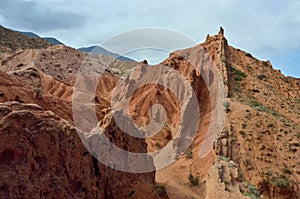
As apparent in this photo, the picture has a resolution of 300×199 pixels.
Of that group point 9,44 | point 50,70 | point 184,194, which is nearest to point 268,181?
point 184,194

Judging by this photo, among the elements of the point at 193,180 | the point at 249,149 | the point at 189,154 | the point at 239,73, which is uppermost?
the point at 239,73

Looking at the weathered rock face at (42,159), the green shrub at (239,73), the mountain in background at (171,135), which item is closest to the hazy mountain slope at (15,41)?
the mountain in background at (171,135)

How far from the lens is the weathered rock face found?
31.9 ft

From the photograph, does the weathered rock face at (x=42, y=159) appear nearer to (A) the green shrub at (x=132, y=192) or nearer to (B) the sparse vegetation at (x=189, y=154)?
(A) the green shrub at (x=132, y=192)

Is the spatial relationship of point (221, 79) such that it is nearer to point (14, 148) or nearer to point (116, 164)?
point (116, 164)

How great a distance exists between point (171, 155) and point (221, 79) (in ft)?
28.5

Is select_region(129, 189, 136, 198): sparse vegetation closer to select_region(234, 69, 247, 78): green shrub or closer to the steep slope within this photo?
the steep slope

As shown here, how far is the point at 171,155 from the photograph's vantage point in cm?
2631

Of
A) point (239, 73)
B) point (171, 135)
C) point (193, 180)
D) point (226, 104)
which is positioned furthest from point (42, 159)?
point (239, 73)

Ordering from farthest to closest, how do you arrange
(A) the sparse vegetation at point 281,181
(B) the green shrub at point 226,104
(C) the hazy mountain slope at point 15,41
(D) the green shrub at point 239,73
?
(C) the hazy mountain slope at point 15,41 < (D) the green shrub at point 239,73 < (B) the green shrub at point 226,104 < (A) the sparse vegetation at point 281,181

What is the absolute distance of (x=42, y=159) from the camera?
10.5m

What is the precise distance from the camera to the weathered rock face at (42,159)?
9727 mm

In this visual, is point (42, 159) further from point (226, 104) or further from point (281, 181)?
point (226, 104)

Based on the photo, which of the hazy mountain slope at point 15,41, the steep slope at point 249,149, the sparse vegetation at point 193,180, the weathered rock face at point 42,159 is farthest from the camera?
the hazy mountain slope at point 15,41
